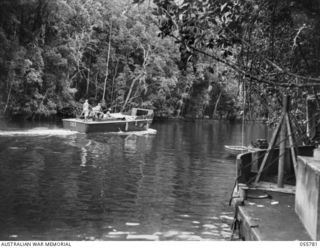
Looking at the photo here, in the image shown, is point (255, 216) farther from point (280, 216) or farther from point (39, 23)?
point (39, 23)

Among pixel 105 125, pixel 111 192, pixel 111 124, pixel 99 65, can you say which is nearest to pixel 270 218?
pixel 111 192

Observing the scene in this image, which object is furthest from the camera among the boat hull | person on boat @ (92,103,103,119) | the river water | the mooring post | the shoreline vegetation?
person on boat @ (92,103,103,119)

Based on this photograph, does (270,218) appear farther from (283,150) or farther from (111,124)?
(111,124)

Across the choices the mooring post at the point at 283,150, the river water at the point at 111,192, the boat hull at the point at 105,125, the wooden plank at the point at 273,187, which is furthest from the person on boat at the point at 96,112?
the mooring post at the point at 283,150

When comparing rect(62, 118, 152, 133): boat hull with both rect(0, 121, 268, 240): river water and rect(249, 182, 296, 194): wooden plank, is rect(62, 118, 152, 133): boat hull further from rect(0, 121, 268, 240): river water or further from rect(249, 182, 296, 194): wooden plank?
rect(249, 182, 296, 194): wooden plank

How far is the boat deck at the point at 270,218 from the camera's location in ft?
28.0

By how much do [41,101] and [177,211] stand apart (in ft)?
104

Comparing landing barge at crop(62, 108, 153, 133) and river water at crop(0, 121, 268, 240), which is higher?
landing barge at crop(62, 108, 153, 133)

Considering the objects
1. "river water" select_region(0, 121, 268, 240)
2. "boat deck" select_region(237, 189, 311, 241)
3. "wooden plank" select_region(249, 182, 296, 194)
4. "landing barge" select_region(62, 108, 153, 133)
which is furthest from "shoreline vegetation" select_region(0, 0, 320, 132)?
"landing barge" select_region(62, 108, 153, 133)

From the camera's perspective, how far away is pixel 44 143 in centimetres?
2886

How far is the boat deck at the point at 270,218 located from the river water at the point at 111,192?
122 centimetres

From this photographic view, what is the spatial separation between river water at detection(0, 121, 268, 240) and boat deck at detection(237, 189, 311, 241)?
4.02ft

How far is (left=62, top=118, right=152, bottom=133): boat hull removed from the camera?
118ft

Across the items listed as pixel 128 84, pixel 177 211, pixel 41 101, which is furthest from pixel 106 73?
pixel 177 211
